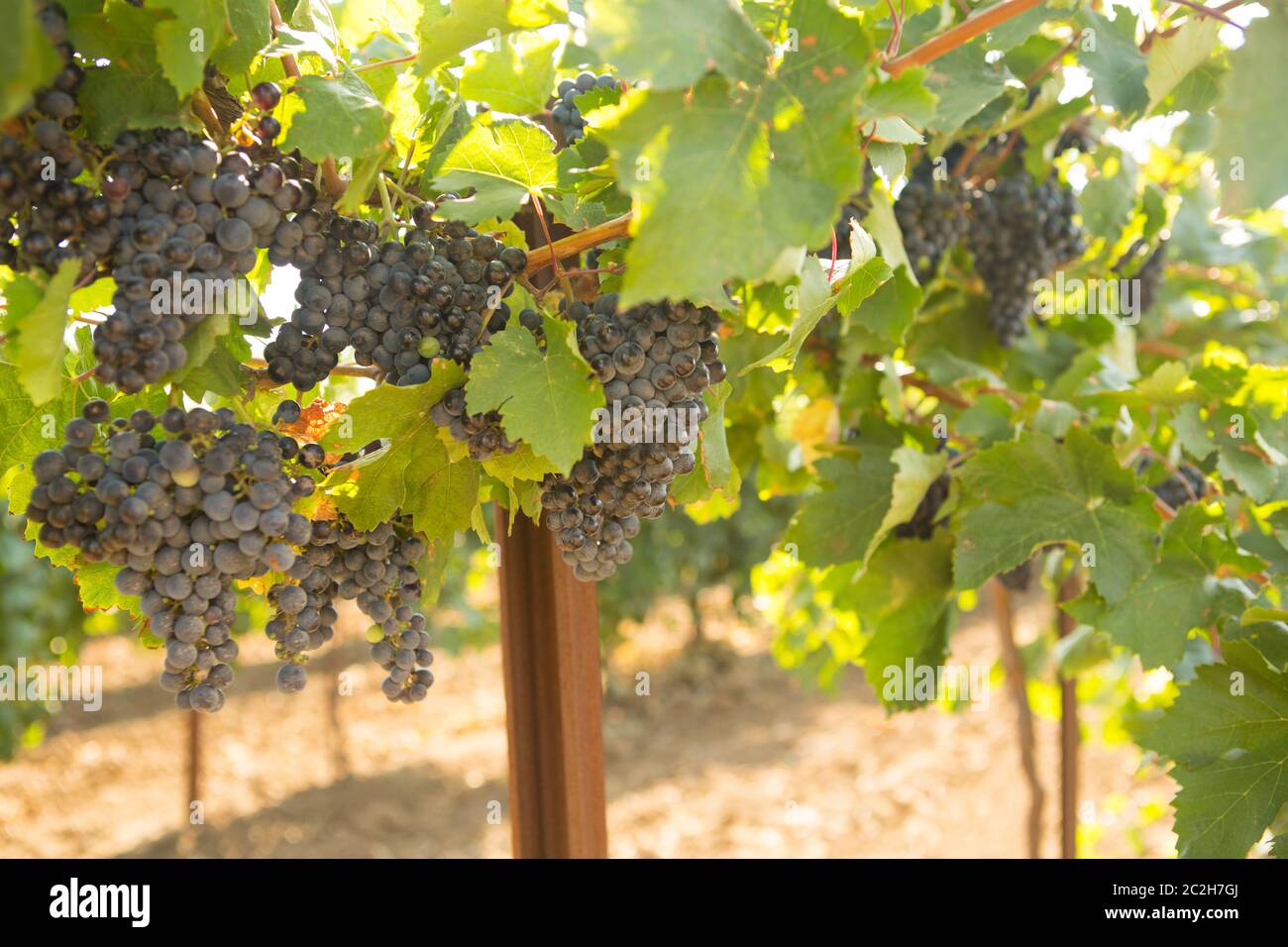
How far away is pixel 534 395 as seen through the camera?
3.18 feet

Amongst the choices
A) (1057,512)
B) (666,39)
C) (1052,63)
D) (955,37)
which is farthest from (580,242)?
(1052,63)

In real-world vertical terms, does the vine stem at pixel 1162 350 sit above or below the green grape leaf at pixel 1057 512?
above

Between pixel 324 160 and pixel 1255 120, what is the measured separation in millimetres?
826

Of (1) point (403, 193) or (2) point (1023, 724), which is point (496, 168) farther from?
(2) point (1023, 724)

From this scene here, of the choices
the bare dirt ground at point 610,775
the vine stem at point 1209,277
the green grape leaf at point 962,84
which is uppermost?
the vine stem at point 1209,277

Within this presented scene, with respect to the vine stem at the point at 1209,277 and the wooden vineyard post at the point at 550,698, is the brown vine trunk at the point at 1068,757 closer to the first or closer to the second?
the vine stem at the point at 1209,277

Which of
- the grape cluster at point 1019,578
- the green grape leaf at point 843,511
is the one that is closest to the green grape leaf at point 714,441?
the green grape leaf at point 843,511

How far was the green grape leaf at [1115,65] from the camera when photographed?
1.41m

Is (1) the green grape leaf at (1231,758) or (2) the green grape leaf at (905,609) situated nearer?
(1) the green grape leaf at (1231,758)

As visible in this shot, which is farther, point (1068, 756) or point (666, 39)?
point (1068, 756)

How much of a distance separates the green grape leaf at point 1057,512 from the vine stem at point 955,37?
675 millimetres

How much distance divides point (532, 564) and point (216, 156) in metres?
0.70

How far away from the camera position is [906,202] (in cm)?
172
